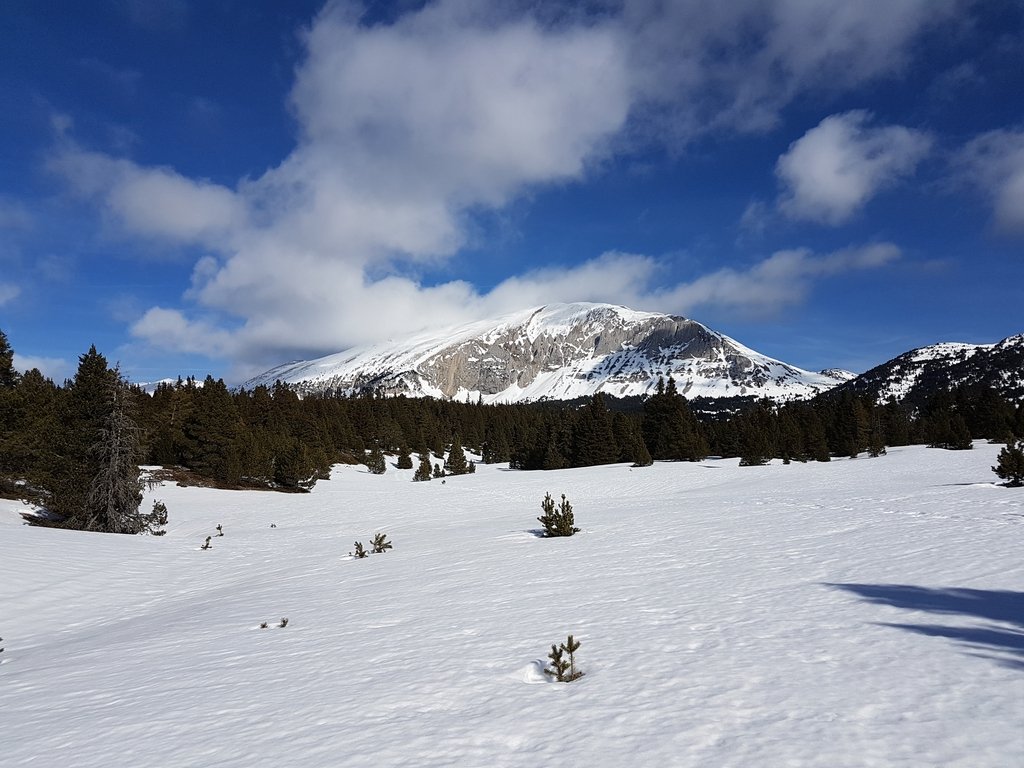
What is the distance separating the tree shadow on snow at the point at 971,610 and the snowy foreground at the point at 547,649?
4 cm

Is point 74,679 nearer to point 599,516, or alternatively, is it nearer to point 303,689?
point 303,689

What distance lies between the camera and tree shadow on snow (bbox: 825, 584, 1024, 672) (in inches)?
203

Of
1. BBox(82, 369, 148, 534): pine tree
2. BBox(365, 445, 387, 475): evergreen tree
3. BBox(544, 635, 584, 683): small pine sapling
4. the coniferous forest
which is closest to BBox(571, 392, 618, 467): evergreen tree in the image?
the coniferous forest

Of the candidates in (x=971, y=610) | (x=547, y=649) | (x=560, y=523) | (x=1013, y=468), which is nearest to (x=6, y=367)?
(x=560, y=523)

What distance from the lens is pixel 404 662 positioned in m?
6.32

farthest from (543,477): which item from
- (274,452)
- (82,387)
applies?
(82,387)

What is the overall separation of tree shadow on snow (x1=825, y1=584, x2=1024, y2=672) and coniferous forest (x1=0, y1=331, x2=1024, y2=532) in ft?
81.9

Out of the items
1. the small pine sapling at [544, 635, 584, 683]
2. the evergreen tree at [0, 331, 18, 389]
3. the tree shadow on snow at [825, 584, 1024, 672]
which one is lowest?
the tree shadow on snow at [825, 584, 1024, 672]

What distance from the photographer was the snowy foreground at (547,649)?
4031mm

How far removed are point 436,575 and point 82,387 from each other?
2237cm

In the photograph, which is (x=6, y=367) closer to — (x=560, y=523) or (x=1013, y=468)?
(x=560, y=523)

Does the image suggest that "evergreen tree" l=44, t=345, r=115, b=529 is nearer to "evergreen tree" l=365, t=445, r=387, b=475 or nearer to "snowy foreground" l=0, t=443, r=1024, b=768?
"snowy foreground" l=0, t=443, r=1024, b=768

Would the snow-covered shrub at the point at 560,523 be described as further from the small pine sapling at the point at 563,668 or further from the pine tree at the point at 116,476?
the pine tree at the point at 116,476

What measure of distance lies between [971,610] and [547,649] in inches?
195
